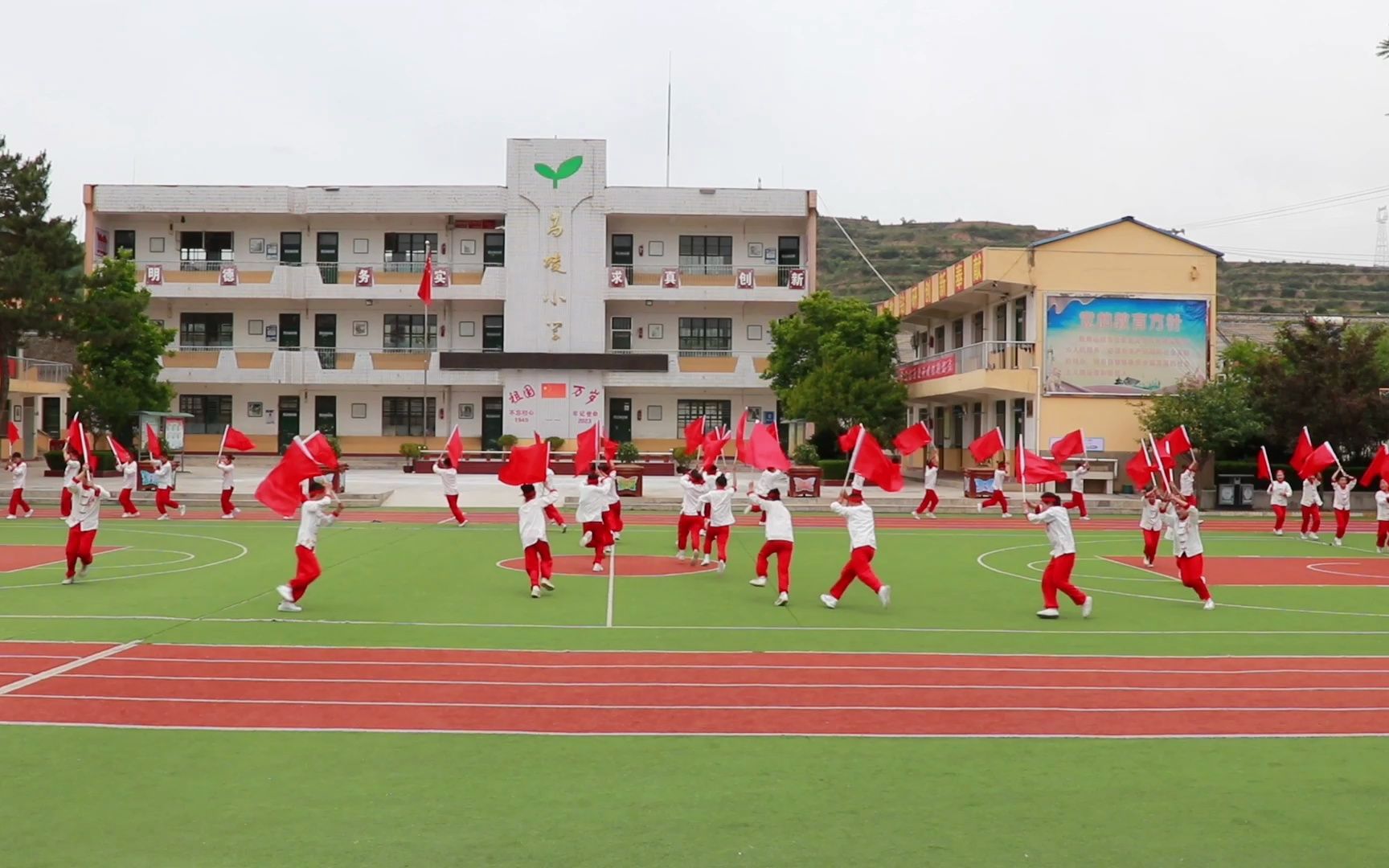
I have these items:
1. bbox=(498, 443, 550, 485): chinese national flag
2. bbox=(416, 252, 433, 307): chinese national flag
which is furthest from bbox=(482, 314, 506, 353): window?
bbox=(498, 443, 550, 485): chinese national flag

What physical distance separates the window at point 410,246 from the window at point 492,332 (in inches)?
152

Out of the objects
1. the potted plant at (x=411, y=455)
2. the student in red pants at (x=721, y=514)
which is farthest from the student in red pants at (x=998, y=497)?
the potted plant at (x=411, y=455)

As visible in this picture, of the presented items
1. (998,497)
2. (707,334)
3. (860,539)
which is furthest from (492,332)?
(860,539)

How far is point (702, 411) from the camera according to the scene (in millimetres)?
55625

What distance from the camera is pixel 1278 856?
20.9 feet

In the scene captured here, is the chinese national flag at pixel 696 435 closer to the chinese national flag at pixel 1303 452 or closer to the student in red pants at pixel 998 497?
the student in red pants at pixel 998 497

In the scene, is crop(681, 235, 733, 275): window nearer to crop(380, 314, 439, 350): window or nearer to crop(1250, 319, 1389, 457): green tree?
crop(380, 314, 439, 350): window

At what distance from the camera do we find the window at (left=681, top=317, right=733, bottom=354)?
55.5 metres

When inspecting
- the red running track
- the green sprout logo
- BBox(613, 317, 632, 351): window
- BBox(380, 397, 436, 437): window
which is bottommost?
the red running track

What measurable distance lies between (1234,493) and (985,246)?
218 ft

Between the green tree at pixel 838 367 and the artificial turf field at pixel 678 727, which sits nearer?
the artificial turf field at pixel 678 727

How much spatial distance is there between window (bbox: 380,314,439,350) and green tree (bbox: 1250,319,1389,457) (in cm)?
3519

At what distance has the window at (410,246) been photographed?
5478 cm

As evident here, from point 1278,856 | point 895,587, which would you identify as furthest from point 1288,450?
point 1278,856
